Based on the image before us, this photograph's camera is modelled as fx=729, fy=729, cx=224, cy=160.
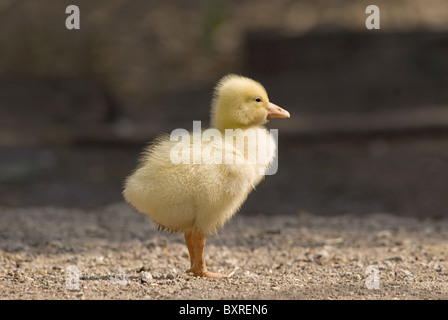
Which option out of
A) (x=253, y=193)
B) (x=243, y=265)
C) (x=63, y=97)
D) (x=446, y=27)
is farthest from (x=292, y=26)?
(x=243, y=265)

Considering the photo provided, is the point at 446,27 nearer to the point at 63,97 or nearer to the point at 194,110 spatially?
the point at 194,110

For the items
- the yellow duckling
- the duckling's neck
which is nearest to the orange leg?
the yellow duckling

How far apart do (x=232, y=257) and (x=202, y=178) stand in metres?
1.35

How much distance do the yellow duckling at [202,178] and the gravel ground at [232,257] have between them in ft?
1.20

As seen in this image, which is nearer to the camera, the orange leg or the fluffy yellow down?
the fluffy yellow down

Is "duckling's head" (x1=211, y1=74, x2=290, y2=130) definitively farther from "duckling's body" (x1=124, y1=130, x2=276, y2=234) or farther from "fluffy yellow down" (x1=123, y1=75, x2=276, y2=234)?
"duckling's body" (x1=124, y1=130, x2=276, y2=234)

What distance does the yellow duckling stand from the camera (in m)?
4.40

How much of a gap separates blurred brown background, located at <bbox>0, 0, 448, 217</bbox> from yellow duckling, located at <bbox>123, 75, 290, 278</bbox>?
345 centimetres

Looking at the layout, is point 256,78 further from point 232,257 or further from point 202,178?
point 202,178

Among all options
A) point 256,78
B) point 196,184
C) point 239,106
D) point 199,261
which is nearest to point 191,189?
point 196,184

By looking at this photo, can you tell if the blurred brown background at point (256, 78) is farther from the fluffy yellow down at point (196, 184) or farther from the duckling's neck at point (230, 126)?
the fluffy yellow down at point (196, 184)

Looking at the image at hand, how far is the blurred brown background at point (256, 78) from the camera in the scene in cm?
893

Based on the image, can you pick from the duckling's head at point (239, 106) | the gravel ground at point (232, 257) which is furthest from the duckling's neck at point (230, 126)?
the gravel ground at point (232, 257)

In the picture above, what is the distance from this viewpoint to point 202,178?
4.38m
